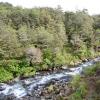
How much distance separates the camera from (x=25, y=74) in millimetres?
31969

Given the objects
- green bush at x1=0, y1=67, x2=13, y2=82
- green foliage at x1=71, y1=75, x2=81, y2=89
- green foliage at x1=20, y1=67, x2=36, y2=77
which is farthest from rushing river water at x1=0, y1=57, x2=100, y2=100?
green foliage at x1=71, y1=75, x2=81, y2=89

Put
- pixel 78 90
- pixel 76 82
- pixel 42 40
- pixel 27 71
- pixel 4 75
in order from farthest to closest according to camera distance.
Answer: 1. pixel 42 40
2. pixel 27 71
3. pixel 4 75
4. pixel 76 82
5. pixel 78 90

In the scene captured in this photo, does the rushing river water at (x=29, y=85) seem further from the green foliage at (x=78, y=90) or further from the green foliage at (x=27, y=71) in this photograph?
the green foliage at (x=78, y=90)

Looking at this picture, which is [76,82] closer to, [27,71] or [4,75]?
[27,71]

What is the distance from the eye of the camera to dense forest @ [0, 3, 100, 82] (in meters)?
34.2

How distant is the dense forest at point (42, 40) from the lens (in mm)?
34238

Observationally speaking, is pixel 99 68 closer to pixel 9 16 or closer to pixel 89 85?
pixel 89 85

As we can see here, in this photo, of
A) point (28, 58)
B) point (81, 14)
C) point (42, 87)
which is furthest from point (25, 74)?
point (81, 14)

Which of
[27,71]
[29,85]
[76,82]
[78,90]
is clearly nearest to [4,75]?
[27,71]

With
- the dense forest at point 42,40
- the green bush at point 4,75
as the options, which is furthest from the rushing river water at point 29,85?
the dense forest at point 42,40

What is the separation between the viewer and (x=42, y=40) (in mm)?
39531

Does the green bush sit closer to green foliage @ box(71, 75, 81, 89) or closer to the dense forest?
the dense forest

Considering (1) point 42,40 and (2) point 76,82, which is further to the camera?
(1) point 42,40

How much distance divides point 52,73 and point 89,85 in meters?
13.1
